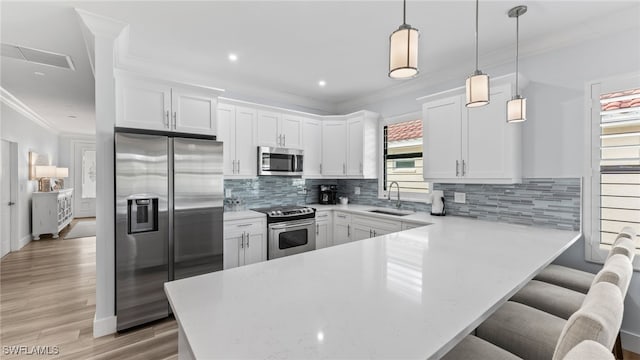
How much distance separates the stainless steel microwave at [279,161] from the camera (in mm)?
3730

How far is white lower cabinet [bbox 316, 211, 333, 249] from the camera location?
13.1ft

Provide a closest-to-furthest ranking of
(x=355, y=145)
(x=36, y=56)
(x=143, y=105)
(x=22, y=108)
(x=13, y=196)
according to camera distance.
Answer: (x=143, y=105) → (x=36, y=56) → (x=355, y=145) → (x=13, y=196) → (x=22, y=108)

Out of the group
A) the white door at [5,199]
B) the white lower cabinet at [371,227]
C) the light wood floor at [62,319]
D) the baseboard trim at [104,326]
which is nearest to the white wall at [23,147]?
the white door at [5,199]

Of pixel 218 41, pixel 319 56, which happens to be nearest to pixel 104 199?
pixel 218 41

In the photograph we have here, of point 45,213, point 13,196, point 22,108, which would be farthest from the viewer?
point 45,213

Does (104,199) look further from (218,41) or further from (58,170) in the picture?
(58,170)

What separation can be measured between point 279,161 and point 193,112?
133 cm

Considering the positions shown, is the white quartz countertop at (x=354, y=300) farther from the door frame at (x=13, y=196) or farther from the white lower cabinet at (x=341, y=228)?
the door frame at (x=13, y=196)

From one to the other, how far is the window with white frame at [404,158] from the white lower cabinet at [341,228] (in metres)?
0.75

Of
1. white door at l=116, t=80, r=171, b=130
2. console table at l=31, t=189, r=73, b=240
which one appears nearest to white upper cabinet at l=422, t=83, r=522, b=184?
white door at l=116, t=80, r=171, b=130

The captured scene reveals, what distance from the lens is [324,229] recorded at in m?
4.06

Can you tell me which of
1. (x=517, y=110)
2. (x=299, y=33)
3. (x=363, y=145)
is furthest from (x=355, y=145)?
(x=517, y=110)

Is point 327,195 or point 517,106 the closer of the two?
point 517,106

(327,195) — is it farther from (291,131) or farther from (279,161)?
(291,131)
